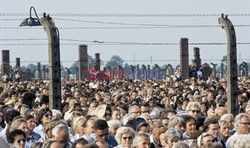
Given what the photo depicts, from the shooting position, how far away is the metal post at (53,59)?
59.7 ft

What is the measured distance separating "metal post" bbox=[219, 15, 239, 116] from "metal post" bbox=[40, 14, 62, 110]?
308 centimetres

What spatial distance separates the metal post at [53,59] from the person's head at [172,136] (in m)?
6.03

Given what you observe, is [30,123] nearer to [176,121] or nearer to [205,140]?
[176,121]

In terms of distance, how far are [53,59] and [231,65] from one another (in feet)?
10.9

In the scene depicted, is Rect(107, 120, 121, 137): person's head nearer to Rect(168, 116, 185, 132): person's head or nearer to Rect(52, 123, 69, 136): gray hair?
Rect(168, 116, 185, 132): person's head

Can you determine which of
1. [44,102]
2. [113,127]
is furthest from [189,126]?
[44,102]

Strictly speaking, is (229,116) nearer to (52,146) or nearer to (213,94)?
(52,146)

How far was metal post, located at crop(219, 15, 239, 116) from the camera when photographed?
18.3 metres

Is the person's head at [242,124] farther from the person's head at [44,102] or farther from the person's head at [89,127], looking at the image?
the person's head at [44,102]

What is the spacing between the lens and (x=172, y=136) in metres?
12.4

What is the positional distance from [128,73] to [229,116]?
3664 centimetres

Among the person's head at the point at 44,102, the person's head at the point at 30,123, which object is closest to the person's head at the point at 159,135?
the person's head at the point at 30,123

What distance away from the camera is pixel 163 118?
1566cm

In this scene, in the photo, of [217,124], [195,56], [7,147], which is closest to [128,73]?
[195,56]
